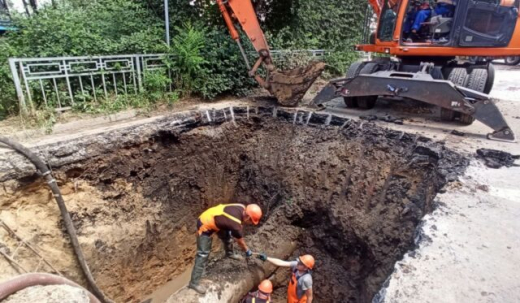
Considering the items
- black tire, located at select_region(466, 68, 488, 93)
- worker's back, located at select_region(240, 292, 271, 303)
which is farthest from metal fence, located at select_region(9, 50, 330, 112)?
black tire, located at select_region(466, 68, 488, 93)

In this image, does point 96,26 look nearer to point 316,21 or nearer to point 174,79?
point 174,79

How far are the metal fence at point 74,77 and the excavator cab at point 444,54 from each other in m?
3.98

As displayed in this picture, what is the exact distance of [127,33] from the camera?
7402mm

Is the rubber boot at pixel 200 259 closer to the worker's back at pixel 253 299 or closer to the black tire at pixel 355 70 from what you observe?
the worker's back at pixel 253 299

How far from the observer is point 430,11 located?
6527 mm

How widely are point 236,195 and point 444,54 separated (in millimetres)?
5084

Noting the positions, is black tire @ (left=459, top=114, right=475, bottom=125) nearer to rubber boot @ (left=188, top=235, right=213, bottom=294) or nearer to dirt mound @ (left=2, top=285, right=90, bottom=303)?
rubber boot @ (left=188, top=235, right=213, bottom=294)

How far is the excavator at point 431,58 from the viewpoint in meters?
5.41

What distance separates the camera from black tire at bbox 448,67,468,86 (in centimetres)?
631

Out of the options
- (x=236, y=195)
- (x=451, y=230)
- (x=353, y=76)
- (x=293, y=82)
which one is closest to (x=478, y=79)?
(x=353, y=76)

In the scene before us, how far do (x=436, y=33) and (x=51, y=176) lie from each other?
730 centimetres

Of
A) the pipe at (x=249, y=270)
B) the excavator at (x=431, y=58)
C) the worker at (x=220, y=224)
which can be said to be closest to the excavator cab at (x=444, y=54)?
the excavator at (x=431, y=58)

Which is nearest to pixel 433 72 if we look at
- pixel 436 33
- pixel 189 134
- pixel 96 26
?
pixel 436 33

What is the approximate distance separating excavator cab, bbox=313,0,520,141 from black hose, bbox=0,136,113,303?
5.18 meters
